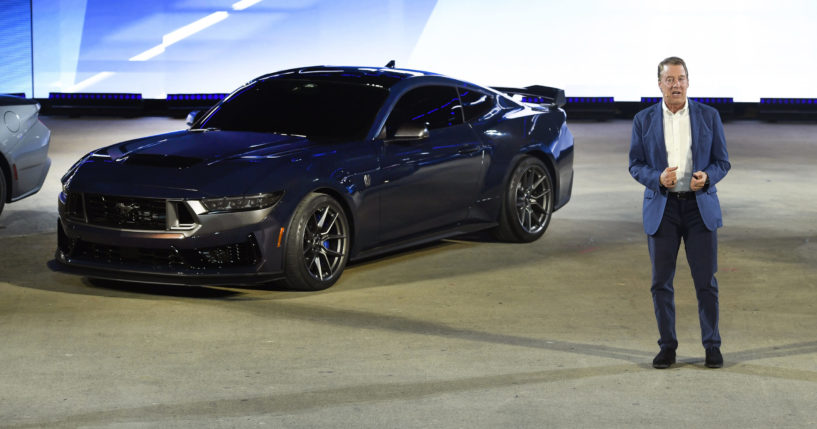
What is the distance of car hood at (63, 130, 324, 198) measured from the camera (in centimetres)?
783

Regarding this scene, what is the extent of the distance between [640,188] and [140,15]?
16.3 m

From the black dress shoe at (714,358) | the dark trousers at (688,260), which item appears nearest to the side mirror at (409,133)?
the dark trousers at (688,260)

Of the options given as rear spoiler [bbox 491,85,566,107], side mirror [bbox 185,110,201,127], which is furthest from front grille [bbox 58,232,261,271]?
rear spoiler [bbox 491,85,566,107]

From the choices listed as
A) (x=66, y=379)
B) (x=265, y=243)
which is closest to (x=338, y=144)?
(x=265, y=243)

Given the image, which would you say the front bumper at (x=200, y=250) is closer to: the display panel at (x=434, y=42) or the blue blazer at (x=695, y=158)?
the blue blazer at (x=695, y=158)

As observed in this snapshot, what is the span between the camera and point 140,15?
27344 mm

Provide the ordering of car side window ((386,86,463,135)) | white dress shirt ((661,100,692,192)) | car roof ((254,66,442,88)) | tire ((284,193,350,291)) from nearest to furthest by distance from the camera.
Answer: white dress shirt ((661,100,692,192)), tire ((284,193,350,291)), car side window ((386,86,463,135)), car roof ((254,66,442,88))

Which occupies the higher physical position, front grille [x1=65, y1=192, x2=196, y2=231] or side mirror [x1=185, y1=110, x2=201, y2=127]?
side mirror [x1=185, y1=110, x2=201, y2=127]

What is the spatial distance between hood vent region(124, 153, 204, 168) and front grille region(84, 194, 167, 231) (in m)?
0.32

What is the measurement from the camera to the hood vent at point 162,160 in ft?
26.5

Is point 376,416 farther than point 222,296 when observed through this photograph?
No

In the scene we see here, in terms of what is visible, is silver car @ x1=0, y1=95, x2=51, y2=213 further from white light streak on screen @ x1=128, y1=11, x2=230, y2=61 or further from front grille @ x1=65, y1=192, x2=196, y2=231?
white light streak on screen @ x1=128, y1=11, x2=230, y2=61

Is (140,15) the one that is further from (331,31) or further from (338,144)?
(338,144)

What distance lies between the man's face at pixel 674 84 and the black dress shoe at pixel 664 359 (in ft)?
4.05
